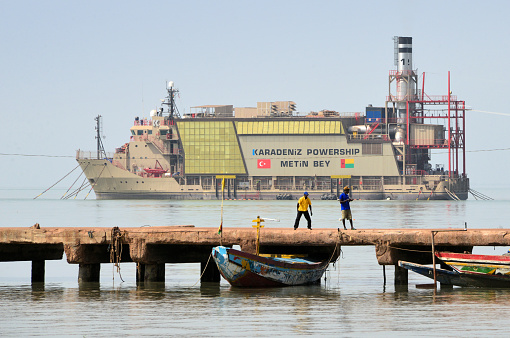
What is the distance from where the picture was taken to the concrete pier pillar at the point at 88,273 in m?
29.3

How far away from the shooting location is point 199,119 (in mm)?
148625

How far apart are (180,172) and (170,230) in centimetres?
12490

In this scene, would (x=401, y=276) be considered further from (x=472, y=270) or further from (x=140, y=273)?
(x=140, y=273)

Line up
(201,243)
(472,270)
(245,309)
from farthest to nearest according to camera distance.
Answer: (201,243) < (472,270) < (245,309)

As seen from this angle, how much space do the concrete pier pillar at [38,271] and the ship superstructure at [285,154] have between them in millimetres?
116526

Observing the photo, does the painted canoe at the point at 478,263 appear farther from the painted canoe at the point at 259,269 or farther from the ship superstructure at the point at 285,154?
the ship superstructure at the point at 285,154

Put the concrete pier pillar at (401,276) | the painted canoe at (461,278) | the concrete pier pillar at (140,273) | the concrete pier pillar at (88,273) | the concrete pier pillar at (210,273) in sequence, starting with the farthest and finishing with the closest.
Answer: the concrete pier pillar at (210,273) → the concrete pier pillar at (88,273) → the concrete pier pillar at (140,273) → the concrete pier pillar at (401,276) → the painted canoe at (461,278)

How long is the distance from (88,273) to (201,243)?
4481mm

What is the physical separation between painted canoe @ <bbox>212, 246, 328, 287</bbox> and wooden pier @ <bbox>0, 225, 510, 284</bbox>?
699 millimetres

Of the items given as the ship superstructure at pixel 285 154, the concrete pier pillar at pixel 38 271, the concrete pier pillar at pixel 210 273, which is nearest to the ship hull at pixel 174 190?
the ship superstructure at pixel 285 154

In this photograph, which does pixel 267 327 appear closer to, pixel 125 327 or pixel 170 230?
pixel 125 327

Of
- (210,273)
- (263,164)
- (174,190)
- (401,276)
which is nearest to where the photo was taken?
(401,276)

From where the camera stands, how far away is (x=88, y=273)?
96.7 ft

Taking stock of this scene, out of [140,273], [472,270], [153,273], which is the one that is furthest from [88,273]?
[472,270]
